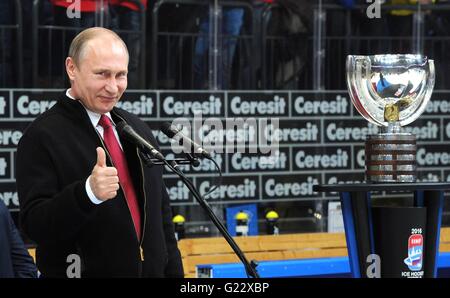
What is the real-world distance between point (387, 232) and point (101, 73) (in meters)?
0.97

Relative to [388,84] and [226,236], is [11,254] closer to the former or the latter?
[226,236]

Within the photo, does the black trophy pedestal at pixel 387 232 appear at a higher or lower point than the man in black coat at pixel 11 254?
higher

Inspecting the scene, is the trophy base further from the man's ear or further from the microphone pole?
the man's ear

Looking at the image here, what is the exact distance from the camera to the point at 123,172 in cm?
304

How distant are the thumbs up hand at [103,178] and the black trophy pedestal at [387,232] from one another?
2.22ft

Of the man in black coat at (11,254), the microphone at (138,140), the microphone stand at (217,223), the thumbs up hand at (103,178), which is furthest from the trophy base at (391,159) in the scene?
the man in black coat at (11,254)

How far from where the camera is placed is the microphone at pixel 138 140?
2670 millimetres

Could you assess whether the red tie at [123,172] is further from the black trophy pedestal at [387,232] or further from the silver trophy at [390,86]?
the silver trophy at [390,86]

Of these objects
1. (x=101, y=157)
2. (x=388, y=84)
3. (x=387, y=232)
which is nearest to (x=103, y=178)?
(x=101, y=157)

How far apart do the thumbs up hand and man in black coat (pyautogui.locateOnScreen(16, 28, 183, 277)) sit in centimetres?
12

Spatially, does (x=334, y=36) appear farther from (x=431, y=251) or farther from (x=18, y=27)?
(x=431, y=251)

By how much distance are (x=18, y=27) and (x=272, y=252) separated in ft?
6.87

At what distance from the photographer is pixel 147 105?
641 centimetres
